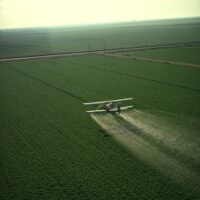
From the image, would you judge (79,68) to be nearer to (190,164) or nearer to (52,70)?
(52,70)

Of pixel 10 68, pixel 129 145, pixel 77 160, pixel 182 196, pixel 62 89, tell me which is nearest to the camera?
pixel 182 196

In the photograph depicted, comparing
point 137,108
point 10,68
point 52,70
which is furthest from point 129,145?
point 10,68

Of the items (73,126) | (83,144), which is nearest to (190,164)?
(83,144)

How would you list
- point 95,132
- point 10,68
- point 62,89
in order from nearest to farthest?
point 95,132 → point 62,89 → point 10,68

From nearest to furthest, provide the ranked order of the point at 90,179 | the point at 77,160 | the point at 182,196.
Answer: the point at 182,196 → the point at 90,179 → the point at 77,160

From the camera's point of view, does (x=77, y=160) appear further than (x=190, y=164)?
Yes

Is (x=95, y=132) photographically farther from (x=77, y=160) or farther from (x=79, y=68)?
(x=79, y=68)
